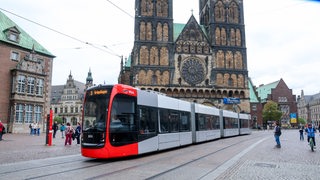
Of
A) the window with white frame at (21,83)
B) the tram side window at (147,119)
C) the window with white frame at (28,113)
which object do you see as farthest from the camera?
the window with white frame at (28,113)

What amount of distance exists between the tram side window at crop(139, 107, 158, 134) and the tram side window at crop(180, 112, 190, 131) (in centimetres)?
347

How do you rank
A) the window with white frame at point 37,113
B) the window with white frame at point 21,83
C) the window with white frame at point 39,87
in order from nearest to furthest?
1. the window with white frame at point 21,83
2. the window with white frame at point 37,113
3. the window with white frame at point 39,87

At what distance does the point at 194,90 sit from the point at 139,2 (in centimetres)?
1907

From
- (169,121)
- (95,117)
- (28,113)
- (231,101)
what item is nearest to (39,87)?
(28,113)

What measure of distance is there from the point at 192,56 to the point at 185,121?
35658 millimetres

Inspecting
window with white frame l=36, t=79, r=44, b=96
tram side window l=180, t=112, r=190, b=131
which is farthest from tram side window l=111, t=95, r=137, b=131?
window with white frame l=36, t=79, r=44, b=96

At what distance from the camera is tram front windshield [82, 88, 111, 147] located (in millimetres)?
10789

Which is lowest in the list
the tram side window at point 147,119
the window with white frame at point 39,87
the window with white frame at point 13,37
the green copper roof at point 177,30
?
the tram side window at point 147,119

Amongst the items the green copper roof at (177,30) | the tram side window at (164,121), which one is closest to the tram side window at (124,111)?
the tram side window at (164,121)

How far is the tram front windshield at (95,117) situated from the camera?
35.4 feet

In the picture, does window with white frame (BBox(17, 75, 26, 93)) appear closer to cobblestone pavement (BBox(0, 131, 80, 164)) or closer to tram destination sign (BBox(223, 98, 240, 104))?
cobblestone pavement (BBox(0, 131, 80, 164))

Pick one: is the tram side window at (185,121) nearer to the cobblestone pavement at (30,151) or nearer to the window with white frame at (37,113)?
the cobblestone pavement at (30,151)

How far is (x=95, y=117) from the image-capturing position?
11.2 metres

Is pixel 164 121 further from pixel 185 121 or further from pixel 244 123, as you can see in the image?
pixel 244 123
